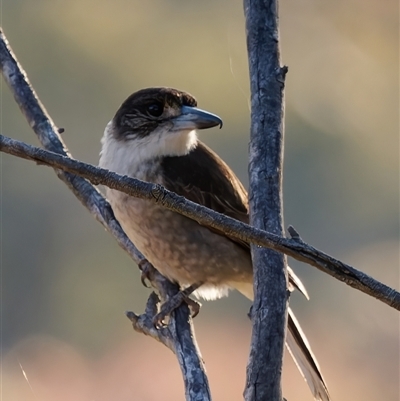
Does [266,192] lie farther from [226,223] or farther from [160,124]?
[160,124]

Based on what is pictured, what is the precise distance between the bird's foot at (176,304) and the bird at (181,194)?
0.30 feet

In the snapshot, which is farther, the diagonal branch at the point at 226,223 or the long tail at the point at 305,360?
the long tail at the point at 305,360

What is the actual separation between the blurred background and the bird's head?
1615 mm

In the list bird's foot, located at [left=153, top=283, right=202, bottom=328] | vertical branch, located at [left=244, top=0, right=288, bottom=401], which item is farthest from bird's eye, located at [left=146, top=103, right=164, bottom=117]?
vertical branch, located at [left=244, top=0, right=288, bottom=401]

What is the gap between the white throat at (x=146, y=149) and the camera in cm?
423

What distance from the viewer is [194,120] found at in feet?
13.6

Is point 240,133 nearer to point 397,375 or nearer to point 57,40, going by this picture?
point 57,40

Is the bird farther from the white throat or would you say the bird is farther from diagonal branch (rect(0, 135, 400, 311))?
diagonal branch (rect(0, 135, 400, 311))

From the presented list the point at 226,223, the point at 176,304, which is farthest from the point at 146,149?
the point at 226,223

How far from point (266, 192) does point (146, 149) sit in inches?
56.0

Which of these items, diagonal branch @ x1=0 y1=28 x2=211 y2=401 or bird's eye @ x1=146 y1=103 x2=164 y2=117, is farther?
bird's eye @ x1=146 y1=103 x2=164 y2=117

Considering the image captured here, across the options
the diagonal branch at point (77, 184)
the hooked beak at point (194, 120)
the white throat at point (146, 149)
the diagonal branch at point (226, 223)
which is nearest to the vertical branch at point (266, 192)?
the diagonal branch at point (226, 223)

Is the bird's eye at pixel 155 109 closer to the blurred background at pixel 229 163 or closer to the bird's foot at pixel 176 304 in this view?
the bird's foot at pixel 176 304

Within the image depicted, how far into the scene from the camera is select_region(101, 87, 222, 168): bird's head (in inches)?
166
